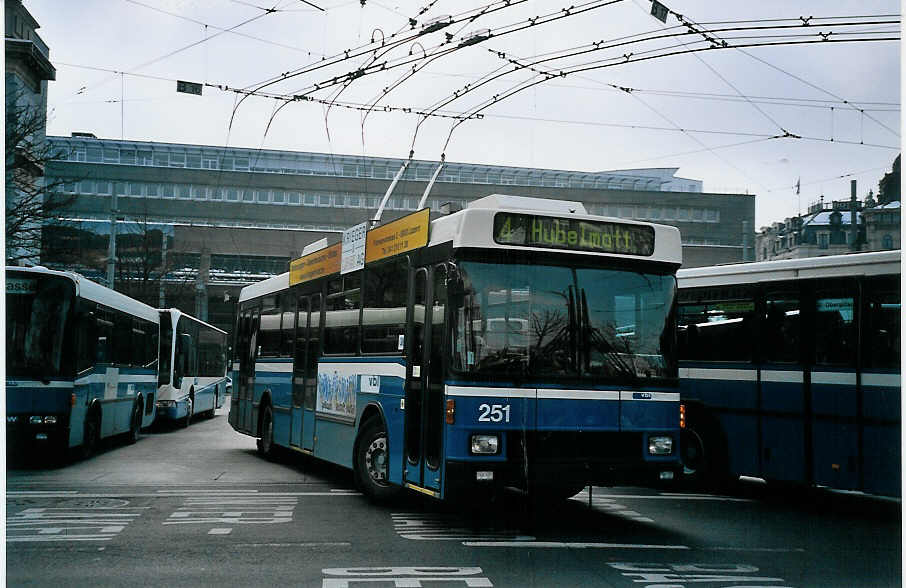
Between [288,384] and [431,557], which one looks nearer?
[431,557]

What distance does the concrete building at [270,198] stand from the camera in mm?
15680

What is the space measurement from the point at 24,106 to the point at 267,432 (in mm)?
6304

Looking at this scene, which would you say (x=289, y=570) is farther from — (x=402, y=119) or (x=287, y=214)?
(x=287, y=214)

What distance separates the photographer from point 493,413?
8789mm

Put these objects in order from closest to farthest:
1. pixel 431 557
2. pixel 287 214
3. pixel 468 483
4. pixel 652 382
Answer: pixel 431 557
pixel 468 483
pixel 652 382
pixel 287 214

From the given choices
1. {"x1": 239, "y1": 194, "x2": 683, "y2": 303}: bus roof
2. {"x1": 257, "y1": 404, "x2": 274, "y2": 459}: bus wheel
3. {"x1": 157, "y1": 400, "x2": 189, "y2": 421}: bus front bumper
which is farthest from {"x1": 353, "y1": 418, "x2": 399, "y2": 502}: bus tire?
{"x1": 157, "y1": 400, "x2": 189, "y2": 421}: bus front bumper

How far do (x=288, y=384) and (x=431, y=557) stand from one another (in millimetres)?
7317

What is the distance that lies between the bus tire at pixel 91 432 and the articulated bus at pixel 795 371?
372 inches

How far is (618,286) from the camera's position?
A: 9445mm

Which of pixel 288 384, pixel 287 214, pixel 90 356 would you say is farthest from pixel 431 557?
pixel 287 214

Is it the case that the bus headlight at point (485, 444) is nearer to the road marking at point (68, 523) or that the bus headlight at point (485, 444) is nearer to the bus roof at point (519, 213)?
the bus roof at point (519, 213)

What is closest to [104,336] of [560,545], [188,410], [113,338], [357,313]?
[113,338]

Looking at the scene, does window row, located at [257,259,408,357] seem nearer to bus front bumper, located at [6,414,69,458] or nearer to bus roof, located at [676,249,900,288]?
bus front bumper, located at [6,414,69,458]

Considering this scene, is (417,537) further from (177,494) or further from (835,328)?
(835,328)
